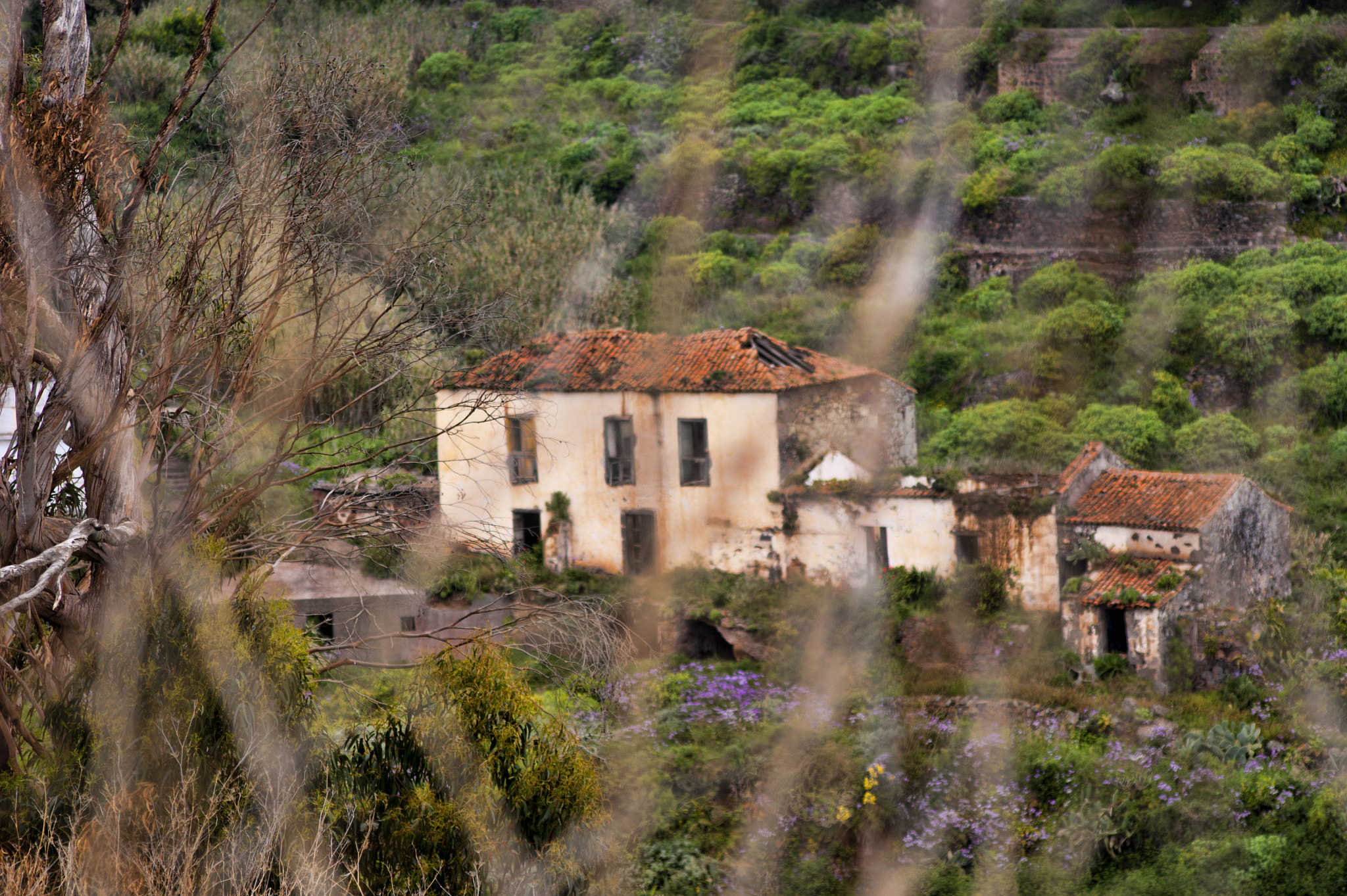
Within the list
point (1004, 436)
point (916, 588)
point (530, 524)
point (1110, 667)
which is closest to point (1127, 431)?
point (1004, 436)

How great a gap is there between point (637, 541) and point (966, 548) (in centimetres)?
207

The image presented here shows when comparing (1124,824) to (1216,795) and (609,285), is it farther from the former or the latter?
(609,285)

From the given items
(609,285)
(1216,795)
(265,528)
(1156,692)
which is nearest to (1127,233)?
(609,285)

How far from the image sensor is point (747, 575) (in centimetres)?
703

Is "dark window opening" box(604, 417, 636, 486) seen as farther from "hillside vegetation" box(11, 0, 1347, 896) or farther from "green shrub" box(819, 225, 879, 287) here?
"green shrub" box(819, 225, 879, 287)

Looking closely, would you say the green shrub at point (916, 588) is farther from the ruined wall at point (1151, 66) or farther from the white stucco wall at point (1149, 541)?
the ruined wall at point (1151, 66)

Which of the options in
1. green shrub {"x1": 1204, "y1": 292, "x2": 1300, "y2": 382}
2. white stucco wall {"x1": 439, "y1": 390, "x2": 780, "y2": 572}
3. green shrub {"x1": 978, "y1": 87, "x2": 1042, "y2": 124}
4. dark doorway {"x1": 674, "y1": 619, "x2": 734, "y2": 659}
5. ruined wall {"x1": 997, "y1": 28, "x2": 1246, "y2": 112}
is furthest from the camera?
green shrub {"x1": 978, "y1": 87, "x2": 1042, "y2": 124}

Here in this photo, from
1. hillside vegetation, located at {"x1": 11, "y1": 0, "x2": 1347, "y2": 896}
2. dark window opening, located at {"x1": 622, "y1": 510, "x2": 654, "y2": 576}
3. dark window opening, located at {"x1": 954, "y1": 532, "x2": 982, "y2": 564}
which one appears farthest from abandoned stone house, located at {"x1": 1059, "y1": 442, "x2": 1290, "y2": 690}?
dark window opening, located at {"x1": 622, "y1": 510, "x2": 654, "y2": 576}

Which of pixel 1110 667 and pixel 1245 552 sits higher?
pixel 1245 552

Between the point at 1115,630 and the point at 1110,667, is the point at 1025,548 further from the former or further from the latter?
the point at 1110,667

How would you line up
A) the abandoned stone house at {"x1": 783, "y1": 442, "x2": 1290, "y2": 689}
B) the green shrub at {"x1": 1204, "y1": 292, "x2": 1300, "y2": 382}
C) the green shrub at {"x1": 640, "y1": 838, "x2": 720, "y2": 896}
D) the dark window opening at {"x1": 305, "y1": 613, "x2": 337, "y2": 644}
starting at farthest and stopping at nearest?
the green shrub at {"x1": 1204, "y1": 292, "x2": 1300, "y2": 382}, the abandoned stone house at {"x1": 783, "y1": 442, "x2": 1290, "y2": 689}, the green shrub at {"x1": 640, "y1": 838, "x2": 720, "y2": 896}, the dark window opening at {"x1": 305, "y1": 613, "x2": 337, "y2": 644}

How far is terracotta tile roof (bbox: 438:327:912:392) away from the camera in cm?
711

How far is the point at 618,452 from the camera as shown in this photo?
7.55m

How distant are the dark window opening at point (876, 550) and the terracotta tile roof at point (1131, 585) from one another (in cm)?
108
